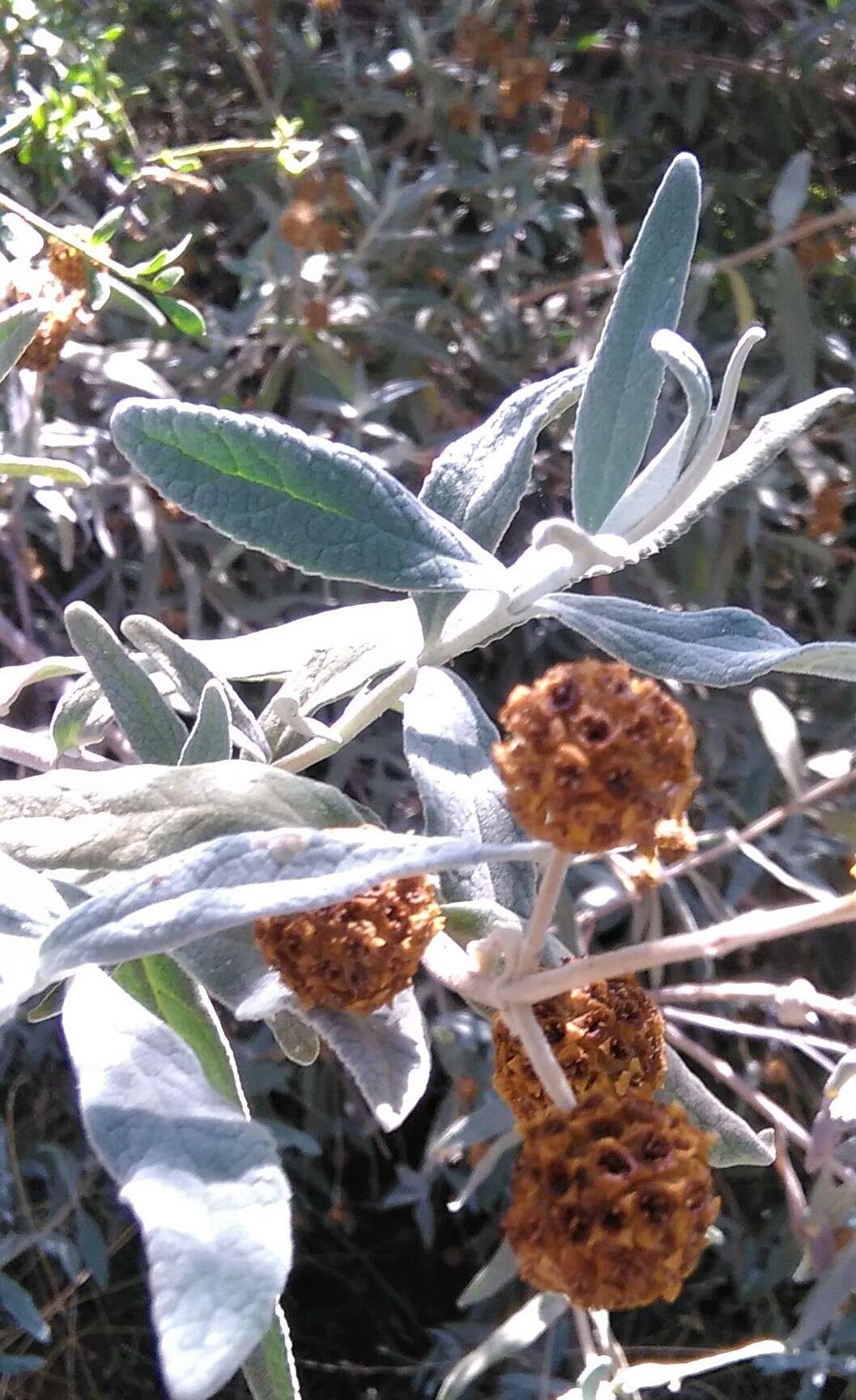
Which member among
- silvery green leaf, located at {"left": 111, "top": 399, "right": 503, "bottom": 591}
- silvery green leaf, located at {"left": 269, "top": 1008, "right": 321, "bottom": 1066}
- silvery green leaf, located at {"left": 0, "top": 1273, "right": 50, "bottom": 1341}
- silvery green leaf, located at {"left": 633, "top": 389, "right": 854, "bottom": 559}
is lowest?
silvery green leaf, located at {"left": 0, "top": 1273, "right": 50, "bottom": 1341}

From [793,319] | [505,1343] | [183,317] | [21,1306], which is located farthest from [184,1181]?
[793,319]

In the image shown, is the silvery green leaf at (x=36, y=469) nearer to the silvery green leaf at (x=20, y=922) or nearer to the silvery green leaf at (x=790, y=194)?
the silvery green leaf at (x=20, y=922)

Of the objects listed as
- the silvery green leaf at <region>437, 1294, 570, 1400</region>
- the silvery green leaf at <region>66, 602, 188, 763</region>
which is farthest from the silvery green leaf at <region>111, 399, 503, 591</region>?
the silvery green leaf at <region>437, 1294, 570, 1400</region>

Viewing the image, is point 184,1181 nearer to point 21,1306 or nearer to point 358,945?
point 358,945

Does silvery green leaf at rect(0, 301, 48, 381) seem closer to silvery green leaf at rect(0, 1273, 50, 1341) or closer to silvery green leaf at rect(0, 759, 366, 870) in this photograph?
silvery green leaf at rect(0, 759, 366, 870)

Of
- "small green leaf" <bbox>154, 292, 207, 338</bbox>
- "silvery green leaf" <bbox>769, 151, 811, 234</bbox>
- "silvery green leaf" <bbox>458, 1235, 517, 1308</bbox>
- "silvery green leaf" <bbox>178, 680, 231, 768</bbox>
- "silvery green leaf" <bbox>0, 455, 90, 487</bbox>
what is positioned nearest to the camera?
A: "silvery green leaf" <bbox>178, 680, 231, 768</bbox>

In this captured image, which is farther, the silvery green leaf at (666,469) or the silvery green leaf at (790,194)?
the silvery green leaf at (790,194)

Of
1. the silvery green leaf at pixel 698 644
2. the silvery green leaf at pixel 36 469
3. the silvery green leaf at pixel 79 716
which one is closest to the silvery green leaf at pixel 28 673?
the silvery green leaf at pixel 79 716
